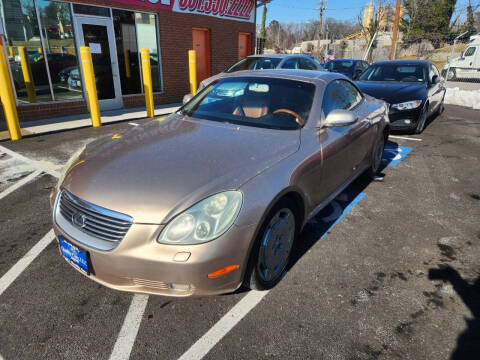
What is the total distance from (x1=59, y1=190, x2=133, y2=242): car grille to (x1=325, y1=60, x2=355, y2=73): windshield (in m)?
14.1

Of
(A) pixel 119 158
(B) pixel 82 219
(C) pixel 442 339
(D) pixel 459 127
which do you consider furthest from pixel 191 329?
(D) pixel 459 127

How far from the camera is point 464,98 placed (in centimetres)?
1173

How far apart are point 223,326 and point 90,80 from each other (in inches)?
270

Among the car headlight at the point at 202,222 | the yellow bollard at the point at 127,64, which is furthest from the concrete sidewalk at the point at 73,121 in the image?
the car headlight at the point at 202,222

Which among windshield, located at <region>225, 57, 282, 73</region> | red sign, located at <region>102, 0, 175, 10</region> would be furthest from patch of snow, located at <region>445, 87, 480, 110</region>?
red sign, located at <region>102, 0, 175, 10</region>

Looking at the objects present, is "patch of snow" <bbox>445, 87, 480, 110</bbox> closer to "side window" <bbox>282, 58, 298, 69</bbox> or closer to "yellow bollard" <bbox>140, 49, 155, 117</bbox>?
"side window" <bbox>282, 58, 298, 69</bbox>

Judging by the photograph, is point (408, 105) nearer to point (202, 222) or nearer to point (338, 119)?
point (338, 119)

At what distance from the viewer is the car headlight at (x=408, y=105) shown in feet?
22.1

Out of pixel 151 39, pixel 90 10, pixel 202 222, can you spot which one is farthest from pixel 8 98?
pixel 202 222

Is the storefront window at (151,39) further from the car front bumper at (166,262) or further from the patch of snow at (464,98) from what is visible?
the patch of snow at (464,98)

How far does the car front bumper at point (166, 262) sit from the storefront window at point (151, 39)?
9.67 m

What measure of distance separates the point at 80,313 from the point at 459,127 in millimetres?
9277

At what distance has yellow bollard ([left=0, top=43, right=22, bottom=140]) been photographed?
5.97 m

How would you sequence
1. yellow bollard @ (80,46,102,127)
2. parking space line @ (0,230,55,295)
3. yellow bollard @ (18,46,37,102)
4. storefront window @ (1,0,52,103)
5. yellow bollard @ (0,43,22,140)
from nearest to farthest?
parking space line @ (0,230,55,295), yellow bollard @ (0,43,22,140), yellow bollard @ (80,46,102,127), storefront window @ (1,0,52,103), yellow bollard @ (18,46,37,102)
